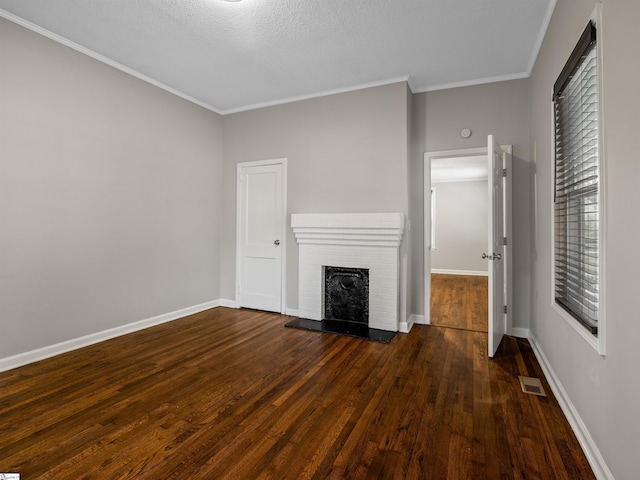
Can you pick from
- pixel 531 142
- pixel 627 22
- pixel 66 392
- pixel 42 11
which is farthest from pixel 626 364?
pixel 42 11

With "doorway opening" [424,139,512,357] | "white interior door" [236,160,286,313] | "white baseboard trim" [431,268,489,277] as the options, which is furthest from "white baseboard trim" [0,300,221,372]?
"white baseboard trim" [431,268,489,277]

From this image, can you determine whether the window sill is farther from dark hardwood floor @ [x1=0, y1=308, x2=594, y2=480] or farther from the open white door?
the open white door

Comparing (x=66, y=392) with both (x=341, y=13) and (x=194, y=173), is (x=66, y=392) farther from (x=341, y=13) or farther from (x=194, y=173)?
(x=341, y=13)

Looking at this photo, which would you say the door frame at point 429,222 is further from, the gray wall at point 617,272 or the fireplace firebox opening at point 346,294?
the gray wall at point 617,272

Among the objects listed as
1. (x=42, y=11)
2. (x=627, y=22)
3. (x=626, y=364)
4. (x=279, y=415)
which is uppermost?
(x=42, y=11)

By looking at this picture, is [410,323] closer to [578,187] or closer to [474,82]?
[578,187]

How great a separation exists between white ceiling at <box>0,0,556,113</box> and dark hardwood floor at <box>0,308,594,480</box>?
2.87m

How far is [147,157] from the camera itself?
13.0 feet

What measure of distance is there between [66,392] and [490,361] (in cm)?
336

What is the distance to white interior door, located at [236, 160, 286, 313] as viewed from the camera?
4664 mm

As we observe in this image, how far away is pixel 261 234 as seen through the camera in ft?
15.8

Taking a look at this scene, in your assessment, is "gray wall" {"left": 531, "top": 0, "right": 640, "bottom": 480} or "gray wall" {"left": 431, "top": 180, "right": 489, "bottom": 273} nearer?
"gray wall" {"left": 531, "top": 0, "right": 640, "bottom": 480}

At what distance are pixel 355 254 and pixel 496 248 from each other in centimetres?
150

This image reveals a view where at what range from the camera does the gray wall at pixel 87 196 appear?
2.83 m
